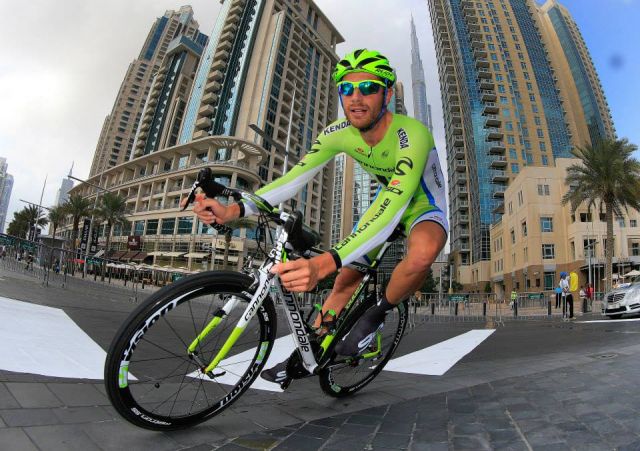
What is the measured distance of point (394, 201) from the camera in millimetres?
2146

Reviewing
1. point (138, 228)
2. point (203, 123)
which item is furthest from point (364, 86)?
point (203, 123)

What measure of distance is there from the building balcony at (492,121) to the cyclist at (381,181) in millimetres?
78387

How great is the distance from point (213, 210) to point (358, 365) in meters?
1.63

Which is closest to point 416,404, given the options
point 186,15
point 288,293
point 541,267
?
point 288,293

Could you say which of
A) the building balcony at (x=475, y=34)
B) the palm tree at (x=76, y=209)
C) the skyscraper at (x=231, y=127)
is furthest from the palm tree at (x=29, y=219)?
the building balcony at (x=475, y=34)

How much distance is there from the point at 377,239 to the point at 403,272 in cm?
61

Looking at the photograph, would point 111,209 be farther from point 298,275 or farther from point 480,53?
point 480,53

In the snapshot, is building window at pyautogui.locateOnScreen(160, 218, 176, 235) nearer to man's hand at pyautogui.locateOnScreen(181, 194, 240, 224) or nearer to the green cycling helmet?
man's hand at pyautogui.locateOnScreen(181, 194, 240, 224)

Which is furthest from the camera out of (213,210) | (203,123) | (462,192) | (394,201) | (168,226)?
(462,192)

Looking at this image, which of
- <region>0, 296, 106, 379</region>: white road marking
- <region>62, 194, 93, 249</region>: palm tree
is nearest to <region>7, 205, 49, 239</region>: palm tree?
<region>62, 194, 93, 249</region>: palm tree

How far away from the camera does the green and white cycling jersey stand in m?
2.12

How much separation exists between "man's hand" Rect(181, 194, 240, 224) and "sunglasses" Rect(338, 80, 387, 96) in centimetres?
109

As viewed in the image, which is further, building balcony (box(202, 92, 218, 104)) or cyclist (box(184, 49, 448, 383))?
building balcony (box(202, 92, 218, 104))

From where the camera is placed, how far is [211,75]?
73.2 metres
